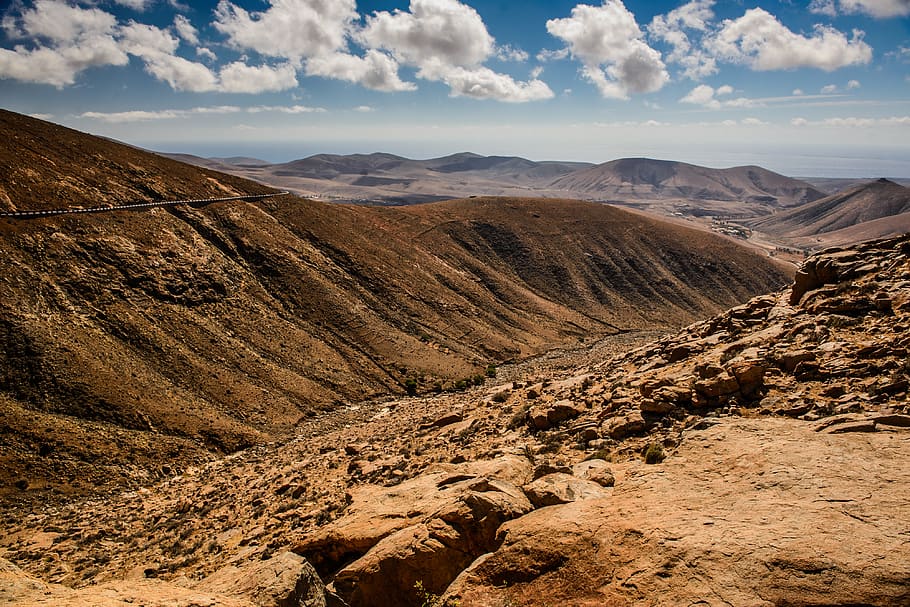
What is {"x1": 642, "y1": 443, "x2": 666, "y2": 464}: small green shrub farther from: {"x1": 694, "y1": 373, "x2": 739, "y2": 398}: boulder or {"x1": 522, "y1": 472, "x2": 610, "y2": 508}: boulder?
{"x1": 694, "y1": 373, "x2": 739, "y2": 398}: boulder

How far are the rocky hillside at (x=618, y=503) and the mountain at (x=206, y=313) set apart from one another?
21.9 feet

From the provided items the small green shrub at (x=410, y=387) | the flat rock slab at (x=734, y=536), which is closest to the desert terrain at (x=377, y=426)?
the flat rock slab at (x=734, y=536)

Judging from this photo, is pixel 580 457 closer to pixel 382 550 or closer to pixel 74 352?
pixel 382 550

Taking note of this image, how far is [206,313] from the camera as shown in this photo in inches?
1457

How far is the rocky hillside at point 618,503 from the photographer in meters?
6.64

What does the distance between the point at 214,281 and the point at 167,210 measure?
10.2 metres

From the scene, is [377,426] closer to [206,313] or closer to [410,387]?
[410,387]

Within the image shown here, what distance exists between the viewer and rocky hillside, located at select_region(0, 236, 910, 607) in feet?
21.8

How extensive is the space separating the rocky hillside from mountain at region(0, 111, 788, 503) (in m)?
6.67

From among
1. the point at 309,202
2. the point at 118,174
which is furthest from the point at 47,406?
the point at 309,202

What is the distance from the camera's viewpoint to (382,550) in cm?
918

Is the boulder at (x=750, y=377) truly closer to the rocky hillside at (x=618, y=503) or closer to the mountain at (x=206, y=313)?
the rocky hillside at (x=618, y=503)

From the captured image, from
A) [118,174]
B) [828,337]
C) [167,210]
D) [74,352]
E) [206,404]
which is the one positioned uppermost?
[118,174]

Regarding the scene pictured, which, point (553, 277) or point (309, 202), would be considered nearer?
point (309, 202)
